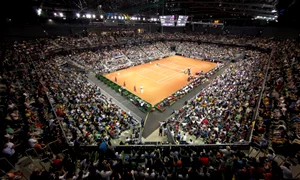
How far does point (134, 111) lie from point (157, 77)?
54.8 feet

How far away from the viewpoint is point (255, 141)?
949 centimetres

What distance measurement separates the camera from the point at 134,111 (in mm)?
21281

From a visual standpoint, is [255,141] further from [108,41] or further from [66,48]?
[108,41]

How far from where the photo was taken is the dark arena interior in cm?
698

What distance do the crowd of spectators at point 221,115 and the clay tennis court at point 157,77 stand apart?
301 inches

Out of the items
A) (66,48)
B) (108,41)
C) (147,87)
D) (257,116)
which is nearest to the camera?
(257,116)

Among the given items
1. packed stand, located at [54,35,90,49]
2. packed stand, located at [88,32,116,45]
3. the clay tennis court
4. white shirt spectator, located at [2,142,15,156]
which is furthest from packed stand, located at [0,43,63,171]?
packed stand, located at [88,32,116,45]

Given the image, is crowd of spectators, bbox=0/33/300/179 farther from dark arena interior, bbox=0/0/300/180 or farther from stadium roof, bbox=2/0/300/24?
stadium roof, bbox=2/0/300/24

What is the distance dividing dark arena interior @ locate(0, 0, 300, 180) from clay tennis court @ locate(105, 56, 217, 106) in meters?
0.26

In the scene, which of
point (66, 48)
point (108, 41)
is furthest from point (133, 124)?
point (108, 41)

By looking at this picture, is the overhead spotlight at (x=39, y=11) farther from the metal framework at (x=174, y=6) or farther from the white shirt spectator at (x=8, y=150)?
the white shirt spectator at (x=8, y=150)

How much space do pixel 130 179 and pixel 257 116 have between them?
37.9 ft

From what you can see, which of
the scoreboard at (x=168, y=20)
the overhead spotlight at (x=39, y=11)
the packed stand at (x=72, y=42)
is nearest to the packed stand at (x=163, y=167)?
the scoreboard at (x=168, y=20)

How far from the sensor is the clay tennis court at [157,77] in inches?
1109
